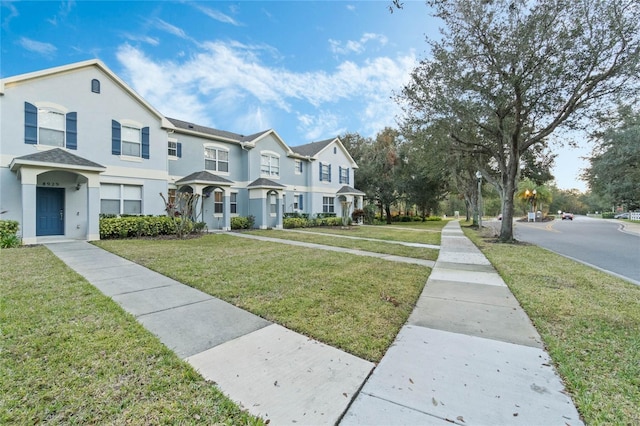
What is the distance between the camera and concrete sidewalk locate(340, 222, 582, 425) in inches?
85.0

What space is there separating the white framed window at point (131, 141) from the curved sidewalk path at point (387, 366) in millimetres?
12051

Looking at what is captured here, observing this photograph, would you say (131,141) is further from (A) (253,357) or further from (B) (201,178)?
(A) (253,357)

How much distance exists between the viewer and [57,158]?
37.2 feet


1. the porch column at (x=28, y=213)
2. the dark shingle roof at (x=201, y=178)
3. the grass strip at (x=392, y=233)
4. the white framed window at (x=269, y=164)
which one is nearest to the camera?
the porch column at (x=28, y=213)

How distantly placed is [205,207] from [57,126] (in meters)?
7.67

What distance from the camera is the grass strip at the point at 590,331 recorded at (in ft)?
7.78

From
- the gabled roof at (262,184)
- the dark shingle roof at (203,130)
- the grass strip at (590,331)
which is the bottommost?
the grass strip at (590,331)

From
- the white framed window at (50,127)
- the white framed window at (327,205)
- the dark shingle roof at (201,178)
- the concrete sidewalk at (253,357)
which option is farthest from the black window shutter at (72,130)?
the white framed window at (327,205)

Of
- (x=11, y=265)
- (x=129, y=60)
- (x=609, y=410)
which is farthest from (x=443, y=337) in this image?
(x=129, y=60)

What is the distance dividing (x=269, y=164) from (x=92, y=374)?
19.4 m

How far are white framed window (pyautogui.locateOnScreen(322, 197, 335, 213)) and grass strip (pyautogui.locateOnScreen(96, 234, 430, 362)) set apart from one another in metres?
16.3

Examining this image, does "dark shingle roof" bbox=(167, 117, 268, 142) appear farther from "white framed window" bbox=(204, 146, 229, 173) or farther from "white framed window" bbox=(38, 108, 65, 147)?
"white framed window" bbox=(38, 108, 65, 147)

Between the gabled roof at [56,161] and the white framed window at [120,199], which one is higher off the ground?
the gabled roof at [56,161]

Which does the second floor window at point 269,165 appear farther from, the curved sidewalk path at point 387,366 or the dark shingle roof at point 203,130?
the curved sidewalk path at point 387,366
